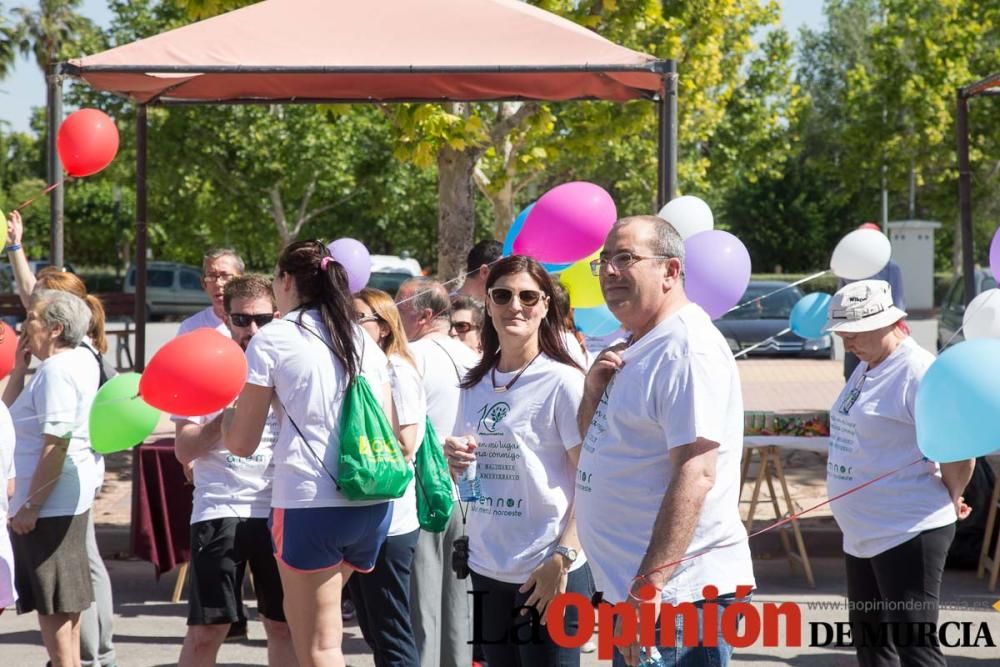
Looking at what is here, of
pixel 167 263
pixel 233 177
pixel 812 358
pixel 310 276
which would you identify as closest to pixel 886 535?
pixel 310 276

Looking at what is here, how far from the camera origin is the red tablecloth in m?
6.68

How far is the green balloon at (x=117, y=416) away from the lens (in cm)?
454

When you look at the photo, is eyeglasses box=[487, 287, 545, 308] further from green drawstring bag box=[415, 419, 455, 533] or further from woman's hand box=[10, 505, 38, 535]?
woman's hand box=[10, 505, 38, 535]

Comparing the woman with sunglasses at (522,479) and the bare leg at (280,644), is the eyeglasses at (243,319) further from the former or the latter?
the bare leg at (280,644)

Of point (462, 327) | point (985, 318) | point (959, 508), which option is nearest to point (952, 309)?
point (985, 318)

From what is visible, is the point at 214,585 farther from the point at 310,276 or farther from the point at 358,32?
the point at 358,32

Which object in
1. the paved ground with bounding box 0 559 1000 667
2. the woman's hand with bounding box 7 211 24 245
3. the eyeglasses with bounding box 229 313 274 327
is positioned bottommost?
the paved ground with bounding box 0 559 1000 667

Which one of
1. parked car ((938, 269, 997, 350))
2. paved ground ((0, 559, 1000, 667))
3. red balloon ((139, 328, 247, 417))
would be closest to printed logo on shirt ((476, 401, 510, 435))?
red balloon ((139, 328, 247, 417))

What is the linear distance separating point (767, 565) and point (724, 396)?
A: 4869mm

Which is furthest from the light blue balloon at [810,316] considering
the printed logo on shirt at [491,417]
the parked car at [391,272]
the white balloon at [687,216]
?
the parked car at [391,272]

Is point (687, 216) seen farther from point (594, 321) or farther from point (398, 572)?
point (398, 572)

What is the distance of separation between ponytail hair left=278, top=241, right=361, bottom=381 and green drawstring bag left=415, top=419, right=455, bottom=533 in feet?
2.18

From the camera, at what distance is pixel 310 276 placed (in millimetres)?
3920

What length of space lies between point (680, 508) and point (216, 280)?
3.20 metres
